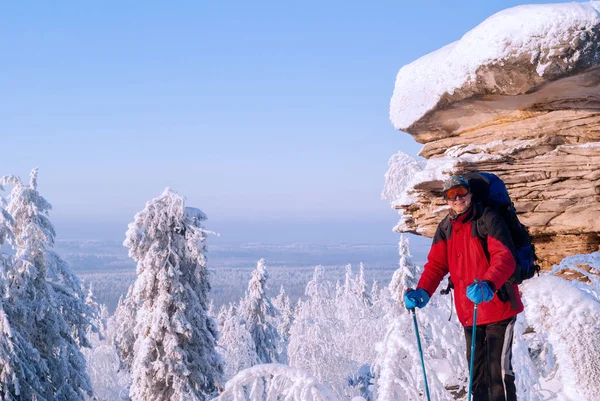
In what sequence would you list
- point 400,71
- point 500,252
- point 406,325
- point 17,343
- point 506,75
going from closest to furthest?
1. point 500,252
2. point 406,325
3. point 506,75
4. point 400,71
5. point 17,343

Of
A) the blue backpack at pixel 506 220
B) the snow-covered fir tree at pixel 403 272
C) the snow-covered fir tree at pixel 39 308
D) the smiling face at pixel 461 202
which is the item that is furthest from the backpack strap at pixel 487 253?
the snow-covered fir tree at pixel 403 272

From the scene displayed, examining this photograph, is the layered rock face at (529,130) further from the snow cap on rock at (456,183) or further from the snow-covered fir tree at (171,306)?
the snow-covered fir tree at (171,306)

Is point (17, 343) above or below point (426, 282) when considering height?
below

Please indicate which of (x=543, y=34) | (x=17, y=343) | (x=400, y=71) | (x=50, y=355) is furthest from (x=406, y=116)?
(x=50, y=355)

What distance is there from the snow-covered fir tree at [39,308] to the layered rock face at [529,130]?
11067mm

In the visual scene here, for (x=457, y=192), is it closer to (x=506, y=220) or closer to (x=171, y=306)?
(x=506, y=220)

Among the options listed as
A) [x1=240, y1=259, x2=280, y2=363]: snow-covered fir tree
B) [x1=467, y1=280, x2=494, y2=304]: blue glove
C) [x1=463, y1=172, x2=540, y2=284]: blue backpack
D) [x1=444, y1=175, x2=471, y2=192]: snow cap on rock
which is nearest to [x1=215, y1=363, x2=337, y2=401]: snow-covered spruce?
Answer: [x1=467, y1=280, x2=494, y2=304]: blue glove

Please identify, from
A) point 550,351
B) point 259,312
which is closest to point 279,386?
point 550,351

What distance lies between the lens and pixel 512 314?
450 centimetres

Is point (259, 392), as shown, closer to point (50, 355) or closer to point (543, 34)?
point (543, 34)

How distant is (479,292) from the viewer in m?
4.11

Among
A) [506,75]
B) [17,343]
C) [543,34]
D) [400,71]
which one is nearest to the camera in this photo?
[543,34]

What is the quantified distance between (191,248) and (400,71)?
9371 millimetres

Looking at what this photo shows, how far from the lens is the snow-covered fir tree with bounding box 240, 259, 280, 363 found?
28.8m
